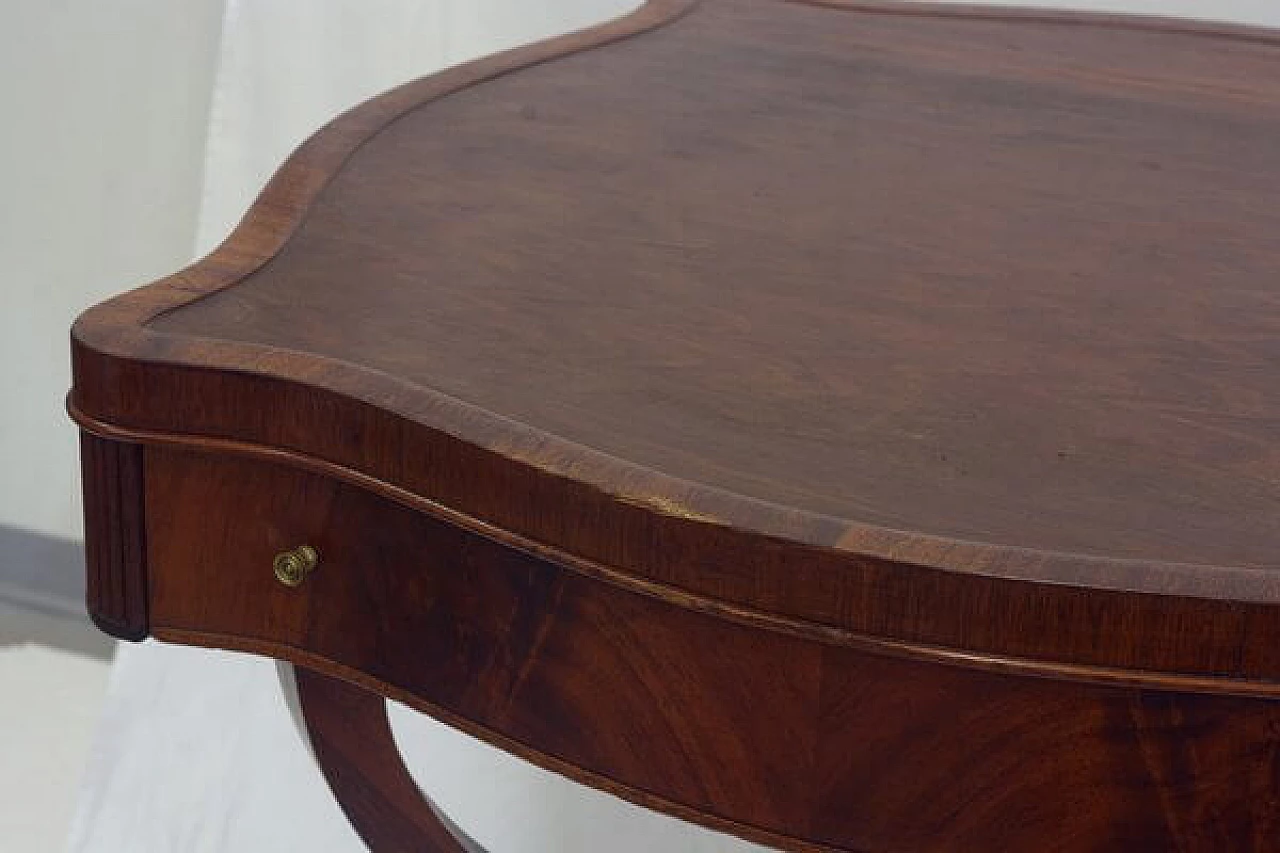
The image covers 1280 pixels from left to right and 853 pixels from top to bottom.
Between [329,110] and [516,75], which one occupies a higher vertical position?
[516,75]

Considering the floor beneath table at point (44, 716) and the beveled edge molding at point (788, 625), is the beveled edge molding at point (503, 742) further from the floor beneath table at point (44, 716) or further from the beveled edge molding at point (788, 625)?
the floor beneath table at point (44, 716)

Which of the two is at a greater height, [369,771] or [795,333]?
[795,333]

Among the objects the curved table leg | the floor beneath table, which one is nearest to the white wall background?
the floor beneath table

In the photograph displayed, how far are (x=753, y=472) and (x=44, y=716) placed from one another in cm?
113

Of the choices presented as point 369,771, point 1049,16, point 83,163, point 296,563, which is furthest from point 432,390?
point 83,163

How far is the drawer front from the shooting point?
52 centimetres

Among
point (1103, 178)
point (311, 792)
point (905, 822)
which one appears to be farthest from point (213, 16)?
point (905, 822)

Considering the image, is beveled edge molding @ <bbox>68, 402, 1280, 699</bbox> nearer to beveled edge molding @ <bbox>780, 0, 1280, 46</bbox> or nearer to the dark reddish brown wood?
the dark reddish brown wood

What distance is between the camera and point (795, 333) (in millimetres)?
627

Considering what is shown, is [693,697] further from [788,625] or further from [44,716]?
[44,716]

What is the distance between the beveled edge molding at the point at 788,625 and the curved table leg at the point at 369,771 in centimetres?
30

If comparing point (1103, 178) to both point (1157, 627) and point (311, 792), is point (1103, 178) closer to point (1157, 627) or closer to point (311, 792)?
point (1157, 627)

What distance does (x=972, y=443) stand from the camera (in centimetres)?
56

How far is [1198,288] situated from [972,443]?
162 millimetres
